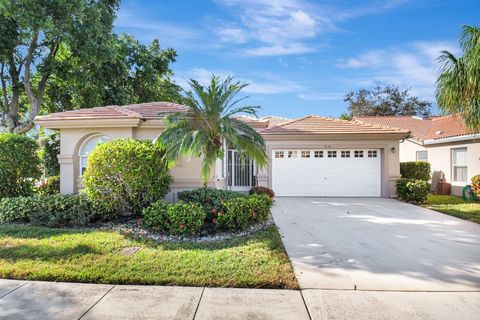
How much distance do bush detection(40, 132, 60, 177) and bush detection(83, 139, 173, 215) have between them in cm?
663

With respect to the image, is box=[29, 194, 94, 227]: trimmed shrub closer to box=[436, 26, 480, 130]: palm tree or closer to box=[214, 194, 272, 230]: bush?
box=[214, 194, 272, 230]: bush

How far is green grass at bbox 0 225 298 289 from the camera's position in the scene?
4.30m

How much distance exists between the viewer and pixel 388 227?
7688 mm

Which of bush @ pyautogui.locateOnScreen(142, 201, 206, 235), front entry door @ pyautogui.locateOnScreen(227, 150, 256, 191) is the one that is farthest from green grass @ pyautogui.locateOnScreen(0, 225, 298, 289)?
front entry door @ pyautogui.locateOnScreen(227, 150, 256, 191)

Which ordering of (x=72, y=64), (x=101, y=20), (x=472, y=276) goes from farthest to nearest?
1. (x=72, y=64)
2. (x=101, y=20)
3. (x=472, y=276)

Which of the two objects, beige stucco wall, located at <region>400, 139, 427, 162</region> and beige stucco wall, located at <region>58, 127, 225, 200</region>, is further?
beige stucco wall, located at <region>400, 139, 427, 162</region>

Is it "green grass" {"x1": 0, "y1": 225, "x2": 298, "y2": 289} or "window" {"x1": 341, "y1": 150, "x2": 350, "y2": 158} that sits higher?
"window" {"x1": 341, "y1": 150, "x2": 350, "y2": 158}

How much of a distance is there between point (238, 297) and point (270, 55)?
1291cm

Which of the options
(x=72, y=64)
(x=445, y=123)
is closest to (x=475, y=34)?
(x=445, y=123)

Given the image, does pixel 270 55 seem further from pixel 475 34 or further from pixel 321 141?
pixel 475 34

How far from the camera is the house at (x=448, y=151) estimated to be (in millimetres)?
13953

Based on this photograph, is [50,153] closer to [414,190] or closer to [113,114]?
[113,114]

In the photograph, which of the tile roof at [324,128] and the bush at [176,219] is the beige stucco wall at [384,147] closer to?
the tile roof at [324,128]

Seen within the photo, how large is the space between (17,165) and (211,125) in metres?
7.11
